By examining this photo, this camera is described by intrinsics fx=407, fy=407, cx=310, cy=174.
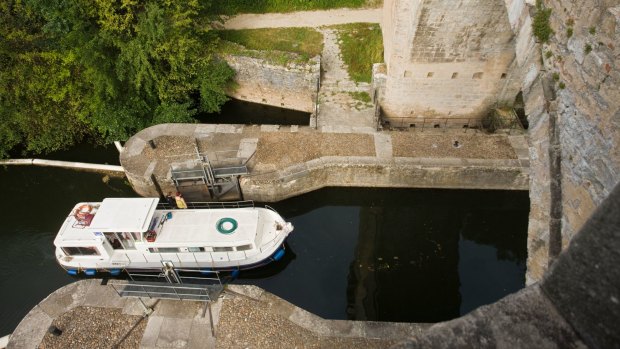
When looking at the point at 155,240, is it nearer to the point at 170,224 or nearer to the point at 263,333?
the point at 170,224

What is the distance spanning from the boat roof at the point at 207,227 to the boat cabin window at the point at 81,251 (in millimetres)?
1874

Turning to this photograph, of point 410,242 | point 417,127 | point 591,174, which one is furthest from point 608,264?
point 417,127

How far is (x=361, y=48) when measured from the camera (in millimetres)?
17062

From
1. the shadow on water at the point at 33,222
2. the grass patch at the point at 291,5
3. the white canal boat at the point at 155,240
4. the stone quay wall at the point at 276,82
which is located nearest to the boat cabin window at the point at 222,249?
the white canal boat at the point at 155,240

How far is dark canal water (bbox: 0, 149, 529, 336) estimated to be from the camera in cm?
1159

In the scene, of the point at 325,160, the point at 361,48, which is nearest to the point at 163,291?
the point at 325,160

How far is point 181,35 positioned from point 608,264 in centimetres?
1467

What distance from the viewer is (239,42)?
17672 millimetres

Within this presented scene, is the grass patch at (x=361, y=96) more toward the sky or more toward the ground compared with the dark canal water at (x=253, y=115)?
more toward the sky

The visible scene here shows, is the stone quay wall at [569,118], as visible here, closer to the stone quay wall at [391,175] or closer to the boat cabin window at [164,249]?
the stone quay wall at [391,175]

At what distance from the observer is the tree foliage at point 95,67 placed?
13.6m

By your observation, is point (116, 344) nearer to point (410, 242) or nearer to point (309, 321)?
point (309, 321)

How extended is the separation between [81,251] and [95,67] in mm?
6093

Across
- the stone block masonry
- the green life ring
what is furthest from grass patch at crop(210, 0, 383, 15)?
the green life ring
